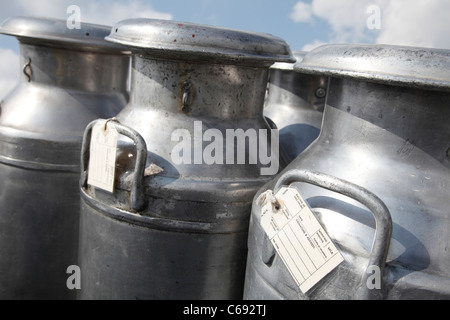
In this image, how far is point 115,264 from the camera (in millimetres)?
1190

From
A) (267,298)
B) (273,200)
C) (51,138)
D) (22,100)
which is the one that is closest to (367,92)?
(273,200)

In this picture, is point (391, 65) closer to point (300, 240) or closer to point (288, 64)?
point (300, 240)

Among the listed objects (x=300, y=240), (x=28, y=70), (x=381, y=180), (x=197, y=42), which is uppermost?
(x=197, y=42)

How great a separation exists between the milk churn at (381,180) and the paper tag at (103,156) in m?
0.44

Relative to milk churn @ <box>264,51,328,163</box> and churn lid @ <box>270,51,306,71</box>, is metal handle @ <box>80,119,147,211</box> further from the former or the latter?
churn lid @ <box>270,51,306,71</box>

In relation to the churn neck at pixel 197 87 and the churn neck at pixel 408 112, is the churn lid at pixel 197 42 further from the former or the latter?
the churn neck at pixel 408 112

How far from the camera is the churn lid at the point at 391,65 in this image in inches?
28.6

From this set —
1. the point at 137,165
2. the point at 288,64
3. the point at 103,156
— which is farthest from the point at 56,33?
the point at 288,64

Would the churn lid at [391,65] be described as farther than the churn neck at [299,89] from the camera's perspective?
No

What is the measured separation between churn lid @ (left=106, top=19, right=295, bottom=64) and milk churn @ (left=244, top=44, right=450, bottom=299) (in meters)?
0.20

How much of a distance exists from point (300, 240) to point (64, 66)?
1127mm

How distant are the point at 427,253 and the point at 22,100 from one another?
139cm

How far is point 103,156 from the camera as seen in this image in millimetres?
1163

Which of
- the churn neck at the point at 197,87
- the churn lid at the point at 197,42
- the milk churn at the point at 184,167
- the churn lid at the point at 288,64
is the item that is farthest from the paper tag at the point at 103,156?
the churn lid at the point at 288,64
